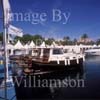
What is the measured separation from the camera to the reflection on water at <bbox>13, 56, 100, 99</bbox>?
3.37m

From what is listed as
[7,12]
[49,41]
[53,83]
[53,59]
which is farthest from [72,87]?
[7,12]

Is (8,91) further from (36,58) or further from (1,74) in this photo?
(36,58)

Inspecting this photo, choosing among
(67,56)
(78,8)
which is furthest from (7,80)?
(78,8)

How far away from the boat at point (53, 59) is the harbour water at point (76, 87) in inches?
2.5

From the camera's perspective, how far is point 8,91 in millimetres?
3432

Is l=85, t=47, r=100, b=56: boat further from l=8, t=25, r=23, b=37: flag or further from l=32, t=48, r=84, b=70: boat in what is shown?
l=8, t=25, r=23, b=37: flag

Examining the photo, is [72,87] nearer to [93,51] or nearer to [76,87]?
[76,87]

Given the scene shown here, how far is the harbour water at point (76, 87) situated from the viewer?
336cm

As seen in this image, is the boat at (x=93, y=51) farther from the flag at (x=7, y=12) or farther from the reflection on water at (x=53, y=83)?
the flag at (x=7, y=12)

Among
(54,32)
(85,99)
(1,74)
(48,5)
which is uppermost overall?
(48,5)

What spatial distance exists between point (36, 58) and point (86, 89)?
0.51 meters

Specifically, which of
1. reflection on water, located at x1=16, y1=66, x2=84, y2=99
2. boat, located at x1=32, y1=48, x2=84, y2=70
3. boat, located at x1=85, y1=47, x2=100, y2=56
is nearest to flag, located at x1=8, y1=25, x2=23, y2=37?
boat, located at x1=32, y1=48, x2=84, y2=70

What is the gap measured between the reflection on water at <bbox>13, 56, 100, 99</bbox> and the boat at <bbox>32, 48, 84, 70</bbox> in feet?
0.19

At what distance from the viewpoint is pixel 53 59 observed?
3430mm
